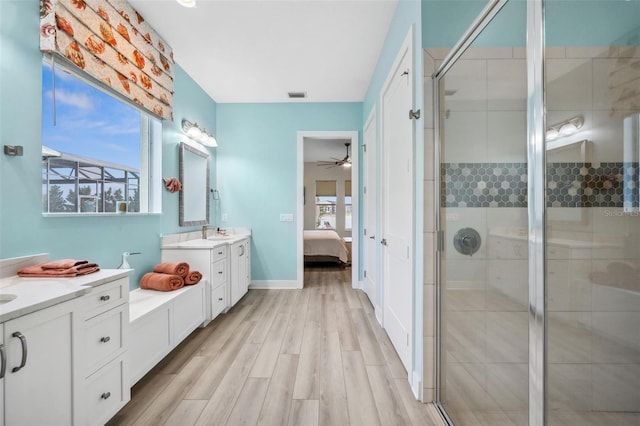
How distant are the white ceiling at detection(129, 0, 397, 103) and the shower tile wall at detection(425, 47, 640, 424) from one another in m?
1.46

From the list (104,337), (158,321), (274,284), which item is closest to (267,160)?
(274,284)

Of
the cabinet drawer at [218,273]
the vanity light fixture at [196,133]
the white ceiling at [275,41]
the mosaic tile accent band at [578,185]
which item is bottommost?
the cabinet drawer at [218,273]

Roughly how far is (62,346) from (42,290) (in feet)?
0.83

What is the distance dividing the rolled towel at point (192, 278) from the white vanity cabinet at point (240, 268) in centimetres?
63

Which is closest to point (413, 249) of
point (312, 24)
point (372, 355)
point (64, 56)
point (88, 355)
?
point (372, 355)

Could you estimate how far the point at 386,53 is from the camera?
2.61 m

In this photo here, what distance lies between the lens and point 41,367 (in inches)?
41.3

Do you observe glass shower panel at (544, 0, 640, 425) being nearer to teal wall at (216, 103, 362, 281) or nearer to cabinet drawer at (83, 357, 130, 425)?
cabinet drawer at (83, 357, 130, 425)

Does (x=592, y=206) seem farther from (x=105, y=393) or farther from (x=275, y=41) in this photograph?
(x=275, y=41)

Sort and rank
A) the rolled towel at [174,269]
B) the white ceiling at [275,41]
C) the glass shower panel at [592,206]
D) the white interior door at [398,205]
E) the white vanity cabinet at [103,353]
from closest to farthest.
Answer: the glass shower panel at [592,206]
the white vanity cabinet at [103,353]
the white interior door at [398,205]
the white ceiling at [275,41]
the rolled towel at [174,269]

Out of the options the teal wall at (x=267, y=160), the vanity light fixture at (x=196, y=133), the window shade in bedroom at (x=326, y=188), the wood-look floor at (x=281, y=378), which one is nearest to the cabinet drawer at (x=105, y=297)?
the wood-look floor at (x=281, y=378)

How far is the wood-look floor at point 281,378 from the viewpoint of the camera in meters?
1.56

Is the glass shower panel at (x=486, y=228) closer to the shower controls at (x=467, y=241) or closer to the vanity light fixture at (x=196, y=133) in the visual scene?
the shower controls at (x=467, y=241)

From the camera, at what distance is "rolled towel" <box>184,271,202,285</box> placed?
2.51 metres
